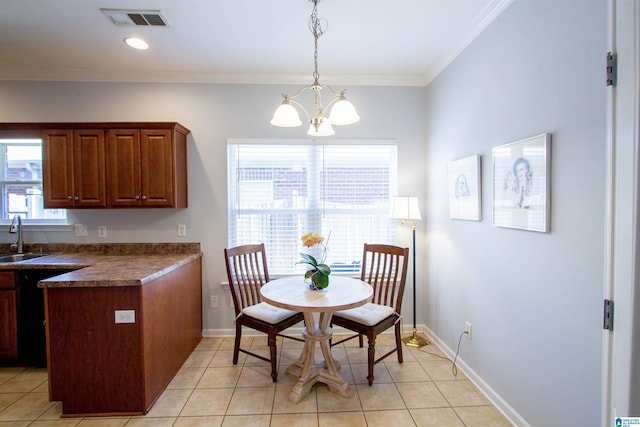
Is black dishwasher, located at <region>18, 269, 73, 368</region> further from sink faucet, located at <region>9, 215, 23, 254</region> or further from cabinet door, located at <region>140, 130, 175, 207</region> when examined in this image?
cabinet door, located at <region>140, 130, 175, 207</region>

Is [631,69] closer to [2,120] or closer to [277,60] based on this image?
[277,60]

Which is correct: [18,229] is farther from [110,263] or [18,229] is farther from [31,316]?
[110,263]

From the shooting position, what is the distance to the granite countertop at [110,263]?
1.81 m

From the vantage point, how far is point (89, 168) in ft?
8.61

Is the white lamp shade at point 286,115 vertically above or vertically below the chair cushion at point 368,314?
above

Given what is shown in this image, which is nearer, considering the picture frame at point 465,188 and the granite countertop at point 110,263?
the granite countertop at point 110,263

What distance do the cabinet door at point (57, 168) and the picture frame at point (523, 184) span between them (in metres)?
3.55

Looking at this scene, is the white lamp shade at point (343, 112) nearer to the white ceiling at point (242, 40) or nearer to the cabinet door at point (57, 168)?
the white ceiling at point (242, 40)

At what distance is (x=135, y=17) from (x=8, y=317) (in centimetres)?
258

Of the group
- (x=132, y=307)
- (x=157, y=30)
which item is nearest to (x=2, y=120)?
(x=157, y=30)

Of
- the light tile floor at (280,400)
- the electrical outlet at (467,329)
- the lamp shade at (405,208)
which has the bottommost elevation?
the light tile floor at (280,400)

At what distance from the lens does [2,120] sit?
9.32ft

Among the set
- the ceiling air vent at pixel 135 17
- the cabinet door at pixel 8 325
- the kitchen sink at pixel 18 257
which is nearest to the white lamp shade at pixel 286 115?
the ceiling air vent at pixel 135 17

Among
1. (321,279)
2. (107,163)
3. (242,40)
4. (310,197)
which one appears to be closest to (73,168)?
(107,163)
